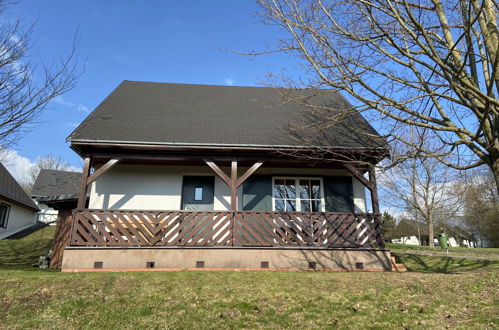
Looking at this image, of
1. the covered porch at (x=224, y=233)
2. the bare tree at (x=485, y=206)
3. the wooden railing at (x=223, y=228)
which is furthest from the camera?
the bare tree at (x=485, y=206)

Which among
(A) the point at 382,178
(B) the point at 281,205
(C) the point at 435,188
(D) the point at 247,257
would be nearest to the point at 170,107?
(B) the point at 281,205

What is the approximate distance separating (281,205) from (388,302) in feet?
18.0

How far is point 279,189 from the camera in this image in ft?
33.9

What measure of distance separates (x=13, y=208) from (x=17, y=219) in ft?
4.12

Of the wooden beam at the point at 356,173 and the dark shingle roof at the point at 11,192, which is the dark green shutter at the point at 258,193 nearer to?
the wooden beam at the point at 356,173

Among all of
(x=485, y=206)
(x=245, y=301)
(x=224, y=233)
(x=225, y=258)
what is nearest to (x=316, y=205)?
(x=224, y=233)

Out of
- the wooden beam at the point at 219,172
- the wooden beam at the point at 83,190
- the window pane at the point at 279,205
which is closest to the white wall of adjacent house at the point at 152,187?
the window pane at the point at 279,205

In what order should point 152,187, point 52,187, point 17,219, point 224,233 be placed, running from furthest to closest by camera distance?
1. point 52,187
2. point 17,219
3. point 152,187
4. point 224,233

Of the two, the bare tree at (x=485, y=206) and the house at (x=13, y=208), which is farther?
the bare tree at (x=485, y=206)

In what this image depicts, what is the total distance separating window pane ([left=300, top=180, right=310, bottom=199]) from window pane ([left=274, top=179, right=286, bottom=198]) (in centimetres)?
62

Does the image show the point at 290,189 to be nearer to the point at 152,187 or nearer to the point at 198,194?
the point at 198,194

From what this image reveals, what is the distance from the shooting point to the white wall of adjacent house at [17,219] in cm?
2320

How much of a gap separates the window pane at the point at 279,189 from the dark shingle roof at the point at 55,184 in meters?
23.2

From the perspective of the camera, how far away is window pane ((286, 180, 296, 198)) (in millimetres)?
10328
